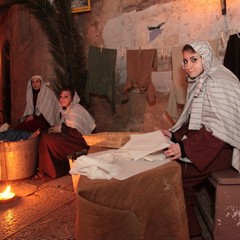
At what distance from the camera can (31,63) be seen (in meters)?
6.03

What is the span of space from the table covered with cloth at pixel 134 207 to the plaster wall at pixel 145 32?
8.25 feet

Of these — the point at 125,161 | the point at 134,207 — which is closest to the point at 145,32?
the point at 125,161

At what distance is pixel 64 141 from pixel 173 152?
84.8 inches

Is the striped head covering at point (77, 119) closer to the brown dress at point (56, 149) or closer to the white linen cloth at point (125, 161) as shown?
the brown dress at point (56, 149)

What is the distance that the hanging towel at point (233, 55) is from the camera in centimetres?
319

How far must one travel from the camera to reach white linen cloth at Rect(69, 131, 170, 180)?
5.41ft

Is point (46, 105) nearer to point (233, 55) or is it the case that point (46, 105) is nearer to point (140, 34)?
point (140, 34)

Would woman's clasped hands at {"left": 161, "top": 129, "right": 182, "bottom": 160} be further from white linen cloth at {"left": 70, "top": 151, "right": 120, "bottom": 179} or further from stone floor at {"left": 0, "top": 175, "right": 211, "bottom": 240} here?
stone floor at {"left": 0, "top": 175, "right": 211, "bottom": 240}

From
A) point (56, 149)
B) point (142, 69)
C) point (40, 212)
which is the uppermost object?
point (142, 69)

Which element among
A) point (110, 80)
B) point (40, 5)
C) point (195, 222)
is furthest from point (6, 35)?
point (195, 222)

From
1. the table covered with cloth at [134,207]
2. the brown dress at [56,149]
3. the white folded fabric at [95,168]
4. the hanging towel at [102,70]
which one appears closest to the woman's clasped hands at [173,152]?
the table covered with cloth at [134,207]

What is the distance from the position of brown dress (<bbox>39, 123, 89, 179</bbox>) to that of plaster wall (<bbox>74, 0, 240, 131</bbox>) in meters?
1.14

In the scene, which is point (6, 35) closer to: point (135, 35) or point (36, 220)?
point (135, 35)

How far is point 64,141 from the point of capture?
3.84 m
